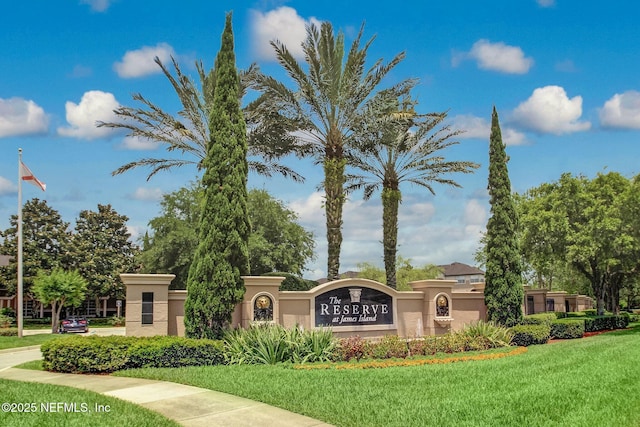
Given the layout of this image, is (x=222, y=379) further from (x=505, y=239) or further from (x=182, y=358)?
(x=505, y=239)

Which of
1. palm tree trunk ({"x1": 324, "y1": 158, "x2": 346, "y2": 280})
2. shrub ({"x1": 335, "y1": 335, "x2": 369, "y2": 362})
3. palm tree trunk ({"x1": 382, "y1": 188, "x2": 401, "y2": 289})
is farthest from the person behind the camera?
palm tree trunk ({"x1": 382, "y1": 188, "x2": 401, "y2": 289})

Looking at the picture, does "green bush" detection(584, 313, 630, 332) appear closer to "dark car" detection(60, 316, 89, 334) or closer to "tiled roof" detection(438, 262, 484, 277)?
"dark car" detection(60, 316, 89, 334)

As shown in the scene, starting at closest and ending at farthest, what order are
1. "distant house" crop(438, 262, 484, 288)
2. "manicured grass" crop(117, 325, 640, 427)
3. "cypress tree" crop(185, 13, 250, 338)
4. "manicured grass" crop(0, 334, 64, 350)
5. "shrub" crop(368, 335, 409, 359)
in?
"manicured grass" crop(117, 325, 640, 427) < "shrub" crop(368, 335, 409, 359) < "cypress tree" crop(185, 13, 250, 338) < "manicured grass" crop(0, 334, 64, 350) < "distant house" crop(438, 262, 484, 288)

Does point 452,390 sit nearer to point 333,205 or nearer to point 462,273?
point 333,205

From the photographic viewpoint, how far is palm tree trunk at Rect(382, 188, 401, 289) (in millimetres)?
26641

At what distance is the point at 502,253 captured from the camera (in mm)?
23203

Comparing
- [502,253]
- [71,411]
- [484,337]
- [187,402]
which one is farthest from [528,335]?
[71,411]

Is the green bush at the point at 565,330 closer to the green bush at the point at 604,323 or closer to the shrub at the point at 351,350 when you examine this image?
→ the green bush at the point at 604,323

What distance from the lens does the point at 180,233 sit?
38688mm

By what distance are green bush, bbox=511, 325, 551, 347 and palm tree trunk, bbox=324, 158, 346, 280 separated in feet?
23.9

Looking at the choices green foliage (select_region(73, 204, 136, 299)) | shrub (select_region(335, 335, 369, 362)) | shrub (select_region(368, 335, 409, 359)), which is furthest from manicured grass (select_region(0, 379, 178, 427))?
green foliage (select_region(73, 204, 136, 299))

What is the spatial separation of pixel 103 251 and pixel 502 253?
40392 mm

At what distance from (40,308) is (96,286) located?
12.7 meters

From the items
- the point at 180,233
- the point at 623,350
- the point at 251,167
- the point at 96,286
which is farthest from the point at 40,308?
the point at 623,350
